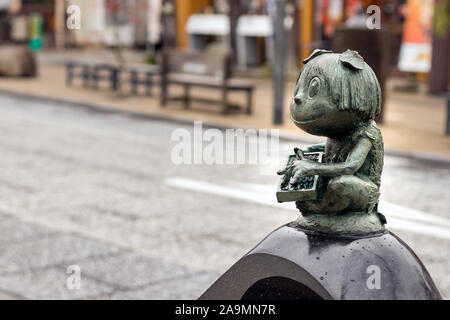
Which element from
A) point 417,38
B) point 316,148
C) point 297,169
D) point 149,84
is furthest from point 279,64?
point 297,169

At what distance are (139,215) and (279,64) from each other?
21.9ft

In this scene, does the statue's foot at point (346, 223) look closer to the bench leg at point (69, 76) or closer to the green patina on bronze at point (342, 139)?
the green patina on bronze at point (342, 139)

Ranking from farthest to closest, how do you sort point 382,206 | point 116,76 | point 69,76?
point 69,76
point 116,76
point 382,206

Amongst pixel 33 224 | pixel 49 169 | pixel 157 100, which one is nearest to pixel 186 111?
pixel 157 100

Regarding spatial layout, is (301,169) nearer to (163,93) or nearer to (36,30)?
(163,93)

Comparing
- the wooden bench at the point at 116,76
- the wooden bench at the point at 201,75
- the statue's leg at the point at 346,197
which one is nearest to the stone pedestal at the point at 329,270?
the statue's leg at the point at 346,197

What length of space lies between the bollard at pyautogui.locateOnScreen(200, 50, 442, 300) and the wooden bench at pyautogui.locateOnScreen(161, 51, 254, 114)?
1223 centimetres

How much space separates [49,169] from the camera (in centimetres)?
1034

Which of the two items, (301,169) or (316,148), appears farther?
(316,148)

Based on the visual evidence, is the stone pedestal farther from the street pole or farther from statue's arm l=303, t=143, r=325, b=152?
the street pole

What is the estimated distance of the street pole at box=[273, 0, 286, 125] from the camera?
14.0 m

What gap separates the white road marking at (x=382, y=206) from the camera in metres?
7.70

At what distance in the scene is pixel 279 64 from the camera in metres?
14.3

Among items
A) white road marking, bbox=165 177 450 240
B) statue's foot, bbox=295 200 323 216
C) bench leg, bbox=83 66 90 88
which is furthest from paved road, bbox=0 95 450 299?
bench leg, bbox=83 66 90 88
